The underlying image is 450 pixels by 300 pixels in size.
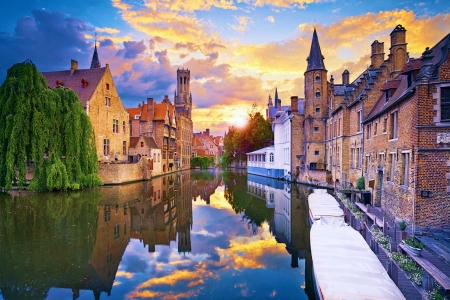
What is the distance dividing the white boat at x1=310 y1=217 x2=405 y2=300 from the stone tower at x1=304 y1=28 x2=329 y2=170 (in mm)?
24744

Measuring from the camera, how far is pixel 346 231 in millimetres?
8867

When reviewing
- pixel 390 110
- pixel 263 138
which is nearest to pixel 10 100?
pixel 390 110

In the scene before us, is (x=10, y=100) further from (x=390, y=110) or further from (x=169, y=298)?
(x=390, y=110)

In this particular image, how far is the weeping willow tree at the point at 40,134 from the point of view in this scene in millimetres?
21189

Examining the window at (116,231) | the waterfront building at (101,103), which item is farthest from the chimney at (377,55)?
the waterfront building at (101,103)

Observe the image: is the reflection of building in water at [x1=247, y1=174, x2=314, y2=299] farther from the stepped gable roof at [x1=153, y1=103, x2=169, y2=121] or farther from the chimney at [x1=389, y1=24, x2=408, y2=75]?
the stepped gable roof at [x1=153, y1=103, x2=169, y2=121]

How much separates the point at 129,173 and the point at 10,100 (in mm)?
13360

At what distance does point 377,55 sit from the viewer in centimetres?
2358

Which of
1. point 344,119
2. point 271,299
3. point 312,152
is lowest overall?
point 271,299

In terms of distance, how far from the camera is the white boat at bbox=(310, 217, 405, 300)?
5297 millimetres

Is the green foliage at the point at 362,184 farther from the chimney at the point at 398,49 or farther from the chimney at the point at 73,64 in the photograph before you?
the chimney at the point at 73,64

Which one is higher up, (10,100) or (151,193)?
(10,100)

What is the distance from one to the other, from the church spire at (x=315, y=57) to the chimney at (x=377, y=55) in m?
8.63

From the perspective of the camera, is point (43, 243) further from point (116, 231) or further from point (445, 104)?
point (445, 104)
